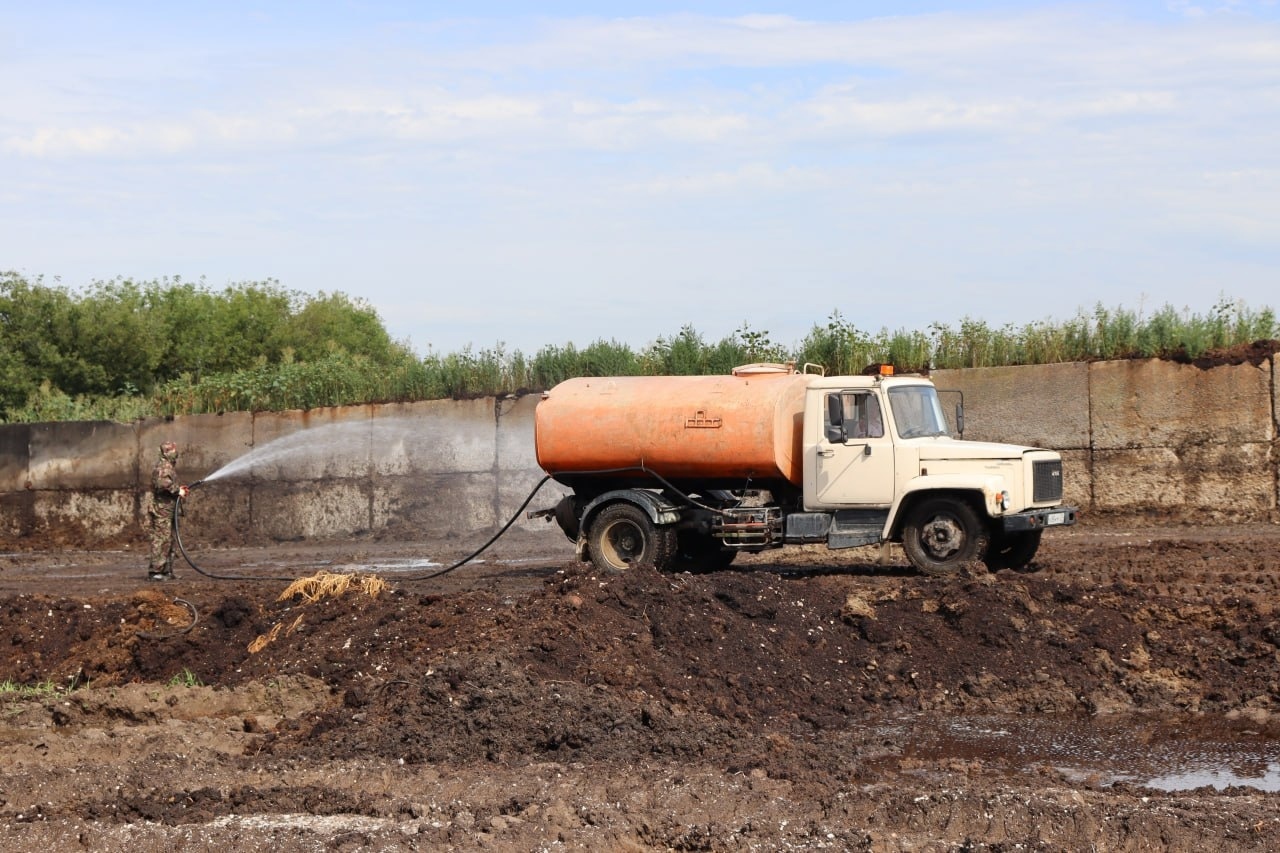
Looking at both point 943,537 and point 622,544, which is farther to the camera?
point 622,544

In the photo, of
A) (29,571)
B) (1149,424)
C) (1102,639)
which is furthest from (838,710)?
(29,571)

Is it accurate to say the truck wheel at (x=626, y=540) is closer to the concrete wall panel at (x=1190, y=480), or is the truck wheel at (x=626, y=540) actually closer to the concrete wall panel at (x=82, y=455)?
the concrete wall panel at (x=1190, y=480)

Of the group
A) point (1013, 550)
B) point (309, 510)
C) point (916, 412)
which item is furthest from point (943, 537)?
Result: point (309, 510)

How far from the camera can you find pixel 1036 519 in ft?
45.3

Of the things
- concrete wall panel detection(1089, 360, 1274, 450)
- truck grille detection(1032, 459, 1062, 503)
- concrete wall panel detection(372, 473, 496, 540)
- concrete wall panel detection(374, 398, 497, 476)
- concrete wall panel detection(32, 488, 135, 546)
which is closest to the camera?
truck grille detection(1032, 459, 1062, 503)

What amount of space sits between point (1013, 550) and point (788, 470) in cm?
255

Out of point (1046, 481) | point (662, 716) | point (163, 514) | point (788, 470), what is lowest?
point (662, 716)

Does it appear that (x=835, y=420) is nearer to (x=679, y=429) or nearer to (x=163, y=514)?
(x=679, y=429)

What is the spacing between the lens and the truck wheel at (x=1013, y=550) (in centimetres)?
1406

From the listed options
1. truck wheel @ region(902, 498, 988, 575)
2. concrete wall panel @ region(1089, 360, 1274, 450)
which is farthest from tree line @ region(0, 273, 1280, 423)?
truck wheel @ region(902, 498, 988, 575)

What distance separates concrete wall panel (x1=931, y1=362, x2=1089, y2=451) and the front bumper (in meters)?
6.11

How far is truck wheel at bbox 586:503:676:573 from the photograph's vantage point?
14.9 m

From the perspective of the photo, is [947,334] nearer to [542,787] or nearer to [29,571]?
[29,571]

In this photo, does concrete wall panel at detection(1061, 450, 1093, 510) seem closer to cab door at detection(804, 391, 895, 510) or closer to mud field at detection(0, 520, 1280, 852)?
mud field at detection(0, 520, 1280, 852)
